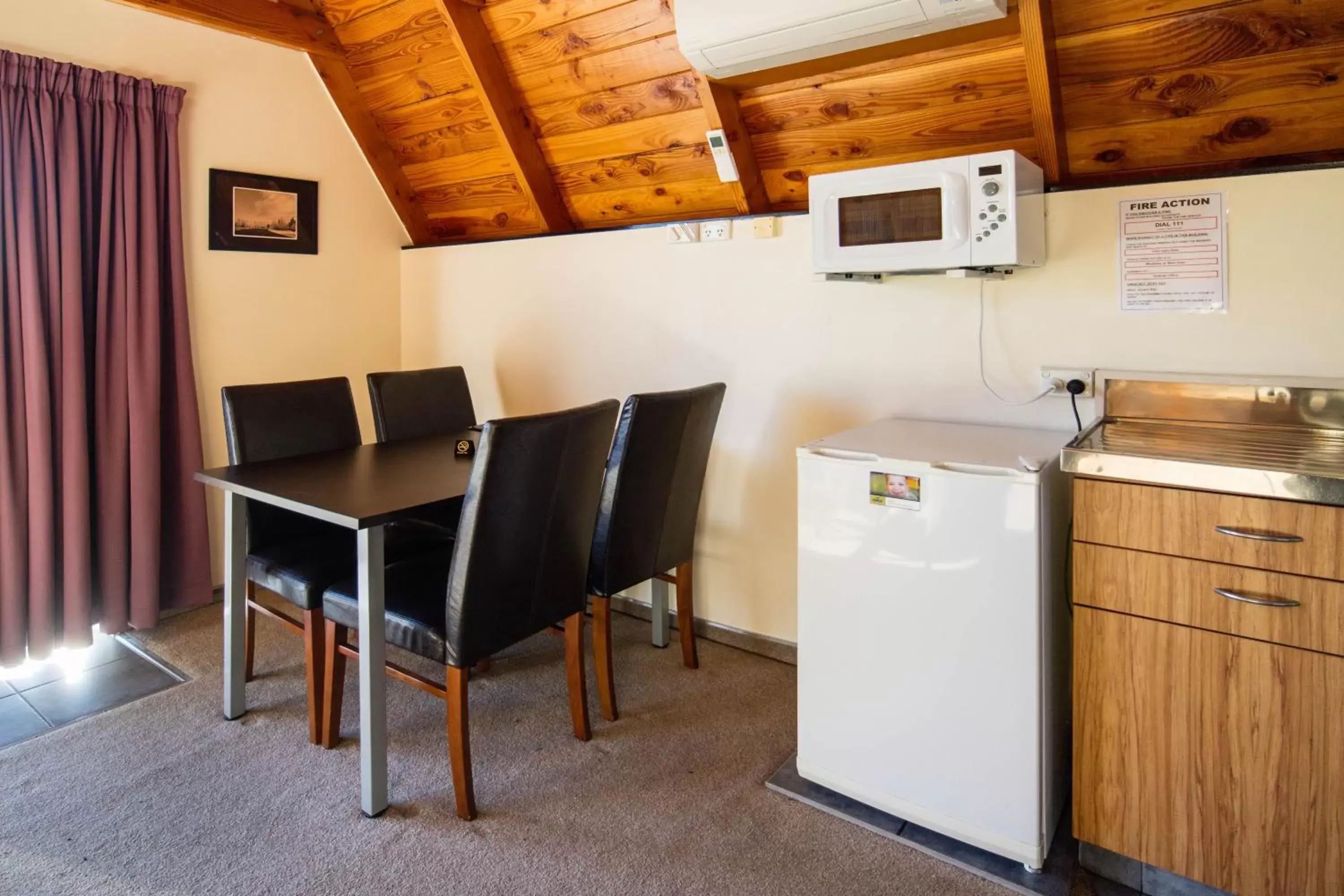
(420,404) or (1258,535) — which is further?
(420,404)

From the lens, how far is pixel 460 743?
1.96 meters

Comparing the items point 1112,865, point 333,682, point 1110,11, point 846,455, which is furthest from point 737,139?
point 1112,865

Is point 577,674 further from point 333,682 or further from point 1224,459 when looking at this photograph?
point 1224,459

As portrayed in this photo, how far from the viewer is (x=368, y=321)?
12.4 feet

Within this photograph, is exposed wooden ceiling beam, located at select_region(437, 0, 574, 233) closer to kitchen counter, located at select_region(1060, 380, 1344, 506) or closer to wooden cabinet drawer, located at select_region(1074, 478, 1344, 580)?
kitchen counter, located at select_region(1060, 380, 1344, 506)

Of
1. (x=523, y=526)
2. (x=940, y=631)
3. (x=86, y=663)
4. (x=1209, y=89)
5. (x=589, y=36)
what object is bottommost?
(x=86, y=663)

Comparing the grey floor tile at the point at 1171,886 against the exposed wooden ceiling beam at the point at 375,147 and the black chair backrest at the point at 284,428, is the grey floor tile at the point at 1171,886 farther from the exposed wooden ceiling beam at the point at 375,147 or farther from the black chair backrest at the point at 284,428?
the exposed wooden ceiling beam at the point at 375,147

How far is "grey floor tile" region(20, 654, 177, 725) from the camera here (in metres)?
2.48

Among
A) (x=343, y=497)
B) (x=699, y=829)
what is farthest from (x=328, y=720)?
(x=699, y=829)

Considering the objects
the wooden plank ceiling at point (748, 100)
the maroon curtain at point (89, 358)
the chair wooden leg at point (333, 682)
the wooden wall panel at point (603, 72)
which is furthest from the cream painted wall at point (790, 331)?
the chair wooden leg at point (333, 682)

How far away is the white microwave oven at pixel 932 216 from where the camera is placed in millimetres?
1902

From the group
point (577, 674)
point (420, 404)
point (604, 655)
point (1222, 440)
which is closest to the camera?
point (1222, 440)

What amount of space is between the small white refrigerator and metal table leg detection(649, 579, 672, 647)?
913 millimetres

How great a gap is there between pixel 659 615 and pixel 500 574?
3.60ft
